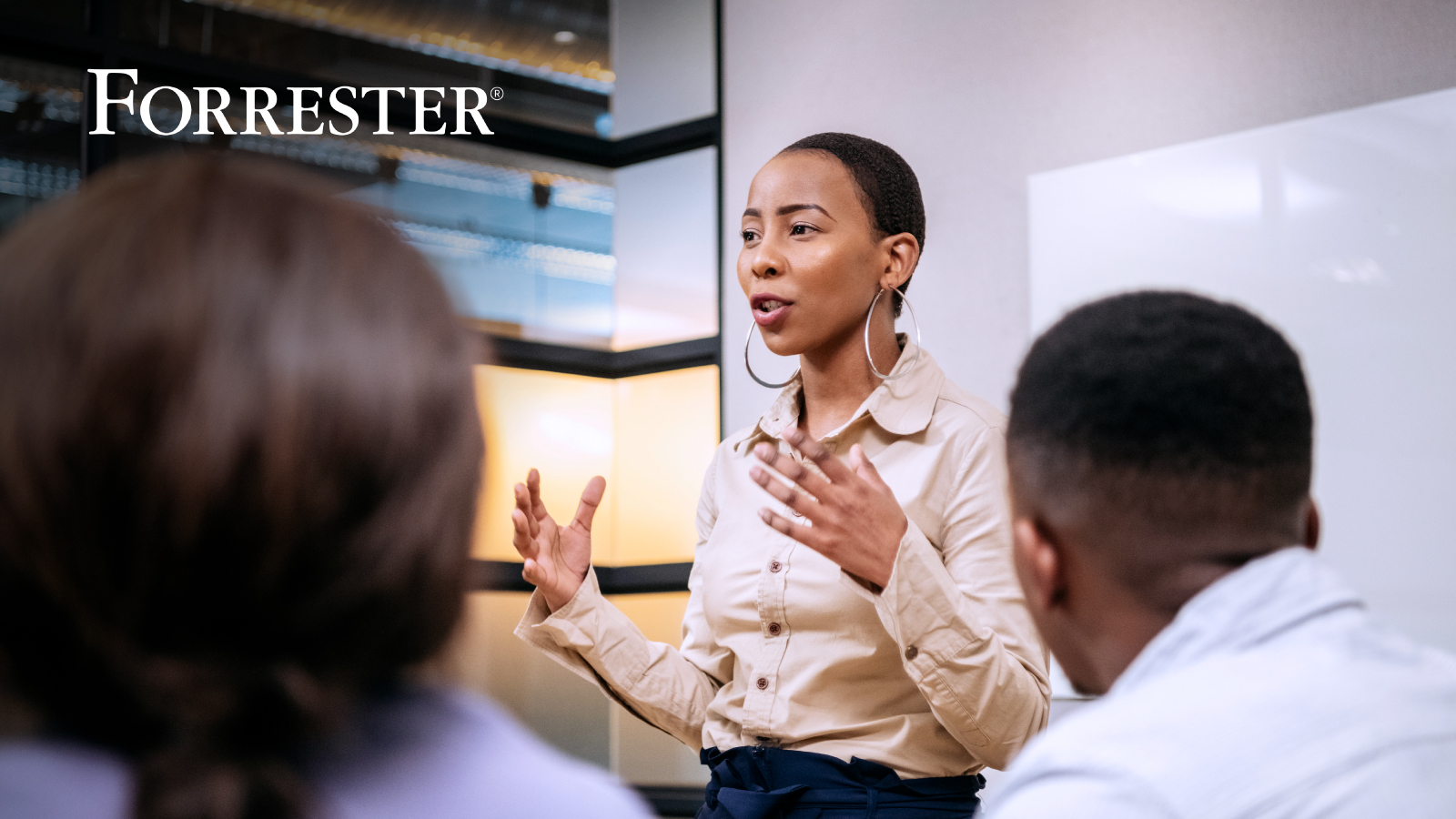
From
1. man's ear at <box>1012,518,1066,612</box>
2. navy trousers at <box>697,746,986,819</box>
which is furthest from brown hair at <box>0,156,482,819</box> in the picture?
navy trousers at <box>697,746,986,819</box>

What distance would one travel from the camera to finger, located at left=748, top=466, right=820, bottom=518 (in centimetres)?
122

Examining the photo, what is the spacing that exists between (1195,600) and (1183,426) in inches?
4.8

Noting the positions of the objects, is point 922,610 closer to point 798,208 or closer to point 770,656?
point 770,656

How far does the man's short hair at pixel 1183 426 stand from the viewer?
2.70 feet

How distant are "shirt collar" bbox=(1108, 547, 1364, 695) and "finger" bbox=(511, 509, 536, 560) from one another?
941mm

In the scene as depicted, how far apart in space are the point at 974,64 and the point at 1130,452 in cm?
238

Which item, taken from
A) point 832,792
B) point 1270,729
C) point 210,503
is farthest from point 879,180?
point 210,503

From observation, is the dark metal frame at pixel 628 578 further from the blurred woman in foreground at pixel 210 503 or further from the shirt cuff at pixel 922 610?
the blurred woman in foreground at pixel 210 503

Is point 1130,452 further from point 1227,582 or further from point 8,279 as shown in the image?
point 8,279

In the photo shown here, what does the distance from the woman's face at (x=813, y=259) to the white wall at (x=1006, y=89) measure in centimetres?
126

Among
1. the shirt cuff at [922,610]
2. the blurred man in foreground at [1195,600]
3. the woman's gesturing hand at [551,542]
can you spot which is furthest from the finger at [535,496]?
the blurred man in foreground at [1195,600]

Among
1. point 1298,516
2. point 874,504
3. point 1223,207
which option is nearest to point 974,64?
point 1223,207

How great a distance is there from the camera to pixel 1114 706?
75cm

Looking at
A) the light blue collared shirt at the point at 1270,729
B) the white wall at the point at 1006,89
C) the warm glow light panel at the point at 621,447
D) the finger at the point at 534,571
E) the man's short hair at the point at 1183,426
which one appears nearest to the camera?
the light blue collared shirt at the point at 1270,729
